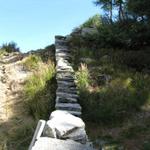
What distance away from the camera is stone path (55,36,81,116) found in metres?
10.0

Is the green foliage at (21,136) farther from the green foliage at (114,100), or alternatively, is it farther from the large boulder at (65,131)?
the green foliage at (114,100)

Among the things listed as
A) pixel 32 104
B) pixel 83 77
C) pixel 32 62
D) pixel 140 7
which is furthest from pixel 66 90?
pixel 140 7

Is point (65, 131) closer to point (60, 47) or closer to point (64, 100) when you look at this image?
point (64, 100)

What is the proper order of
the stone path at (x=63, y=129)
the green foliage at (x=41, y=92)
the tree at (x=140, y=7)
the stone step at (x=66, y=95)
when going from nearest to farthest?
1. the stone path at (x=63, y=129)
2. the green foliage at (x=41, y=92)
3. the stone step at (x=66, y=95)
4. the tree at (x=140, y=7)

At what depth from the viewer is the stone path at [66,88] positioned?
1001 centimetres

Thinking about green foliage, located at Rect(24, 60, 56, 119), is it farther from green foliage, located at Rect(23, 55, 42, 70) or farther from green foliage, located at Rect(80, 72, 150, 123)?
green foliage, located at Rect(80, 72, 150, 123)

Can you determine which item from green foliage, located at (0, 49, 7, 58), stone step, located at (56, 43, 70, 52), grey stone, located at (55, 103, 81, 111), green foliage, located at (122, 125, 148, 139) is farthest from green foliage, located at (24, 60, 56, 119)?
green foliage, located at (0, 49, 7, 58)

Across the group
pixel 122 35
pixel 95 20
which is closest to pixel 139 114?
pixel 122 35

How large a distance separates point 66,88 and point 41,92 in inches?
27.9

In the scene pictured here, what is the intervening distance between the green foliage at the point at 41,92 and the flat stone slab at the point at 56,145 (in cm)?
282

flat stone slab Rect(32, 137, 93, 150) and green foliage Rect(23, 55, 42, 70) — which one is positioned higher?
green foliage Rect(23, 55, 42, 70)

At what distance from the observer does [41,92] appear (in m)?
11.5

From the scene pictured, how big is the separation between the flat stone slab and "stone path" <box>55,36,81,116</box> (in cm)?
228

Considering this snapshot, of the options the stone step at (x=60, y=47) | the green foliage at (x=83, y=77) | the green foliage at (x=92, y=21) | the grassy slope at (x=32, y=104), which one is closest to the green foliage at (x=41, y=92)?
the grassy slope at (x=32, y=104)
